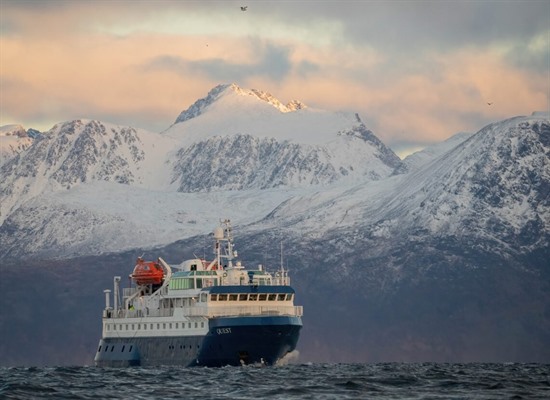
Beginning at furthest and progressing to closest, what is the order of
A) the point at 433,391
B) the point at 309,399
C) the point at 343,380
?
1. the point at 343,380
2. the point at 433,391
3. the point at 309,399

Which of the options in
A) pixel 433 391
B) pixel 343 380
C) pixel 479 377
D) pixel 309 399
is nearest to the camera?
pixel 309 399

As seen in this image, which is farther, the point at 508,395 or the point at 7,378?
the point at 7,378

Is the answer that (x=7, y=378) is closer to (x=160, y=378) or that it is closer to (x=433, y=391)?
(x=160, y=378)

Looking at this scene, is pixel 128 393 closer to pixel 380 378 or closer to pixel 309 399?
pixel 309 399

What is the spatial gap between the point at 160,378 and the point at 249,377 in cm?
1052

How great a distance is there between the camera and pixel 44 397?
159 metres

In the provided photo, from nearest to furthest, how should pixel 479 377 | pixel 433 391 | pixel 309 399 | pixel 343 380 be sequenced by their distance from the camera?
pixel 309 399, pixel 433 391, pixel 343 380, pixel 479 377

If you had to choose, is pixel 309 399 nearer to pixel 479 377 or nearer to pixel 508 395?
pixel 508 395

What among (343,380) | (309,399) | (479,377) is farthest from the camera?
(479,377)

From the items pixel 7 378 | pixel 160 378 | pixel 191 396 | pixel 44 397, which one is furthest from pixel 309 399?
pixel 7 378

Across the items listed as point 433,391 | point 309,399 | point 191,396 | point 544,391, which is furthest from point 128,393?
point 544,391

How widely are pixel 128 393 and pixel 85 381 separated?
25.7 m

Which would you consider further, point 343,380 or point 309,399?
point 343,380

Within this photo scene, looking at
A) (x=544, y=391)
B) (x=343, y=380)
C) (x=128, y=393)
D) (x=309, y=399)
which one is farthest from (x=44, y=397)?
(x=544, y=391)
